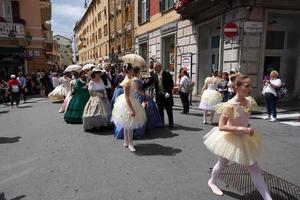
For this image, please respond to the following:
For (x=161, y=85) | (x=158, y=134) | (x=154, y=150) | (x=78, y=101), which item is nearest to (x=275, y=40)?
(x=161, y=85)

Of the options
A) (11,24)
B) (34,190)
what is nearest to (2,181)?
(34,190)

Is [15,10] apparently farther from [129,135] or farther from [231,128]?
[231,128]

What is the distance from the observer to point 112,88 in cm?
1054

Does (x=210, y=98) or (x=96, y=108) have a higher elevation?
(x=210, y=98)

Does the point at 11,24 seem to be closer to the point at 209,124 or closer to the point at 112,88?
the point at 112,88

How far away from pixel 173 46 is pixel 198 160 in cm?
1459

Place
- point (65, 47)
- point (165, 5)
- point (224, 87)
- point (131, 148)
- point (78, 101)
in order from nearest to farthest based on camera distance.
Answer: point (131, 148) < point (78, 101) < point (224, 87) < point (165, 5) < point (65, 47)

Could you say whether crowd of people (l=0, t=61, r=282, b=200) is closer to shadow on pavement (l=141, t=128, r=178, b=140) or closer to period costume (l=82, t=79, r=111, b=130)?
period costume (l=82, t=79, r=111, b=130)

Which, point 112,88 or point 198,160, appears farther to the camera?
point 112,88

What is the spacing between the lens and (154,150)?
604cm

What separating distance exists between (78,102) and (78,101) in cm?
3

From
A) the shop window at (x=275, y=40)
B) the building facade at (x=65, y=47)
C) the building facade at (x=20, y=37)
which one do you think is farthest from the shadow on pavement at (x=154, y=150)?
the building facade at (x=65, y=47)

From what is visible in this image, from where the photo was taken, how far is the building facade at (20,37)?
75.3ft

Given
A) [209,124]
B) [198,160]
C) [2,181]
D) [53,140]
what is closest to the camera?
[2,181]
